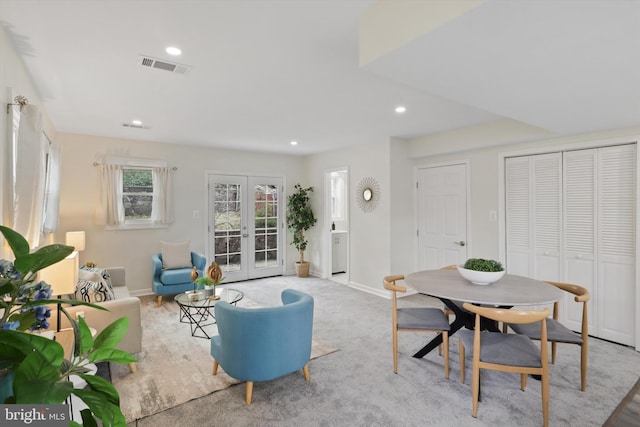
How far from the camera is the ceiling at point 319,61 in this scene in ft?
4.90

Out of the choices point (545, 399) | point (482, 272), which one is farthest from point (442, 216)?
point (545, 399)

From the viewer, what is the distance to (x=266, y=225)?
647 centimetres

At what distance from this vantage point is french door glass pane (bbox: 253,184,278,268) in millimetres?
6355

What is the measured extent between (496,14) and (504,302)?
5.75 feet

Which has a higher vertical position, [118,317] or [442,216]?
A: [442,216]

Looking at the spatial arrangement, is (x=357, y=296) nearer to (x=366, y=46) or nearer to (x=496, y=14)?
(x=366, y=46)

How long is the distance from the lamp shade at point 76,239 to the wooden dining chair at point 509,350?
4626mm

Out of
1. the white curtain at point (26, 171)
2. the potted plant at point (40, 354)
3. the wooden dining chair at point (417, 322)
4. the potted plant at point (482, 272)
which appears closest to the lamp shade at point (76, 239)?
the white curtain at point (26, 171)

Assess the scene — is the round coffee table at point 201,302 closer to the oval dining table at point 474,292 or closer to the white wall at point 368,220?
the oval dining table at point 474,292

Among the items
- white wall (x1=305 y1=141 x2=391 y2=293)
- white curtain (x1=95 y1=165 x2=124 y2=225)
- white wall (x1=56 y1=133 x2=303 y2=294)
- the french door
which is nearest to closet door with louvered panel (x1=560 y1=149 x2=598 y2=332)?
Result: white wall (x1=305 y1=141 x2=391 y2=293)

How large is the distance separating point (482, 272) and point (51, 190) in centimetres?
420

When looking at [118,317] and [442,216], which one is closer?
[118,317]

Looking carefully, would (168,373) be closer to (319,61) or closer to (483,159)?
(319,61)

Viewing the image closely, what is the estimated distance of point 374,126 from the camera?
4328 millimetres
